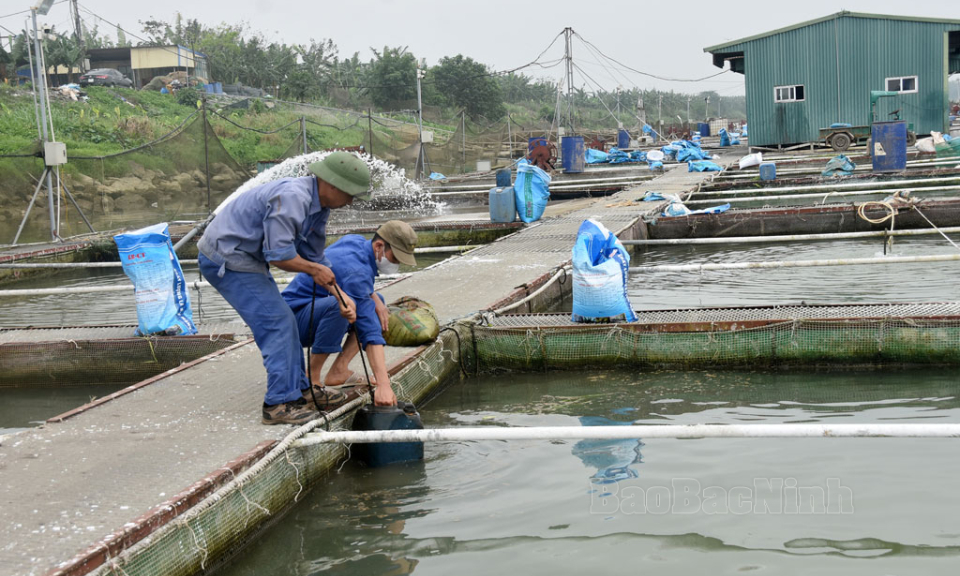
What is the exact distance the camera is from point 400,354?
5957mm

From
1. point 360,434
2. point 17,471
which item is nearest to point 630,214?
point 360,434

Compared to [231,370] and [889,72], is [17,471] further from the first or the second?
[889,72]

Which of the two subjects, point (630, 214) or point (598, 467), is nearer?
point (598, 467)

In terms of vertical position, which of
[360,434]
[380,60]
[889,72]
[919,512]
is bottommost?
[919,512]

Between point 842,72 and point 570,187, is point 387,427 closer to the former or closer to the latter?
point 570,187

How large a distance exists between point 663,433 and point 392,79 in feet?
139

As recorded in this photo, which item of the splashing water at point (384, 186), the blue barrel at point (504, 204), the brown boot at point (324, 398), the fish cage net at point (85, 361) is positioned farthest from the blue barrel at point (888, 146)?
the brown boot at point (324, 398)

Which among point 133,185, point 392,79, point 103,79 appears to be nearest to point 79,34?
point 103,79

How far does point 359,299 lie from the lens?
4.55m

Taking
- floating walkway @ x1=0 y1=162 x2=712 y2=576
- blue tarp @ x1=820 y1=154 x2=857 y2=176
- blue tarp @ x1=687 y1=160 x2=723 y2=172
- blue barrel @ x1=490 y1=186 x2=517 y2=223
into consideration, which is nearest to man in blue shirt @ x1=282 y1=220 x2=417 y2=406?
floating walkway @ x1=0 y1=162 x2=712 y2=576

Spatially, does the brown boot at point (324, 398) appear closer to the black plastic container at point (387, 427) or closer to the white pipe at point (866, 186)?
the black plastic container at point (387, 427)

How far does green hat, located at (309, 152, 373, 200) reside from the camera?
4.21 metres

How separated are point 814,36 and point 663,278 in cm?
2160

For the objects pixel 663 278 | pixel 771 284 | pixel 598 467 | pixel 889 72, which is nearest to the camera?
pixel 598 467
